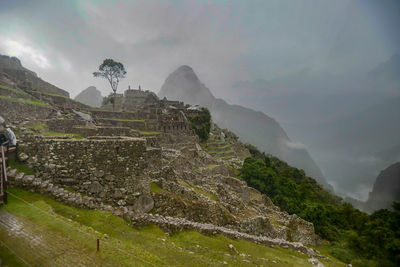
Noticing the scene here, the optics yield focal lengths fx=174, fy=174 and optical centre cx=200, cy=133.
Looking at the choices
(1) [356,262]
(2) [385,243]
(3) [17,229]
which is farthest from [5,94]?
(2) [385,243]

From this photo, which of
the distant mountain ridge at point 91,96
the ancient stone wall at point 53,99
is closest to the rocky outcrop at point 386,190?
the ancient stone wall at point 53,99

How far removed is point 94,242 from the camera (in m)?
5.37

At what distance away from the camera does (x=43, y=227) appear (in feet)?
18.3

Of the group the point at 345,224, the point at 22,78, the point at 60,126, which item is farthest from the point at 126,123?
the point at 345,224

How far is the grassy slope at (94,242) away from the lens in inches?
184

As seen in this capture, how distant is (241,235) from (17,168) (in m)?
12.8

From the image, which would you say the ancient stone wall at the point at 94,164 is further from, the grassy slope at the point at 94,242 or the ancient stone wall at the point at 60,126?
the ancient stone wall at the point at 60,126

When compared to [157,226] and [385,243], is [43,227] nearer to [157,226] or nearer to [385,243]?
[157,226]

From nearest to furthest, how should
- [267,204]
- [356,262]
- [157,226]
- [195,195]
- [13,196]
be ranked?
1. [13,196]
2. [157,226]
3. [195,195]
4. [356,262]
5. [267,204]

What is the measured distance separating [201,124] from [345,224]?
34742mm

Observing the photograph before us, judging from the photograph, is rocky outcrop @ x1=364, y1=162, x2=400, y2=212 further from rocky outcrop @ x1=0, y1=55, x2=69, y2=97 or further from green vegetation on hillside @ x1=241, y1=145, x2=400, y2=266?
rocky outcrop @ x1=0, y1=55, x2=69, y2=97

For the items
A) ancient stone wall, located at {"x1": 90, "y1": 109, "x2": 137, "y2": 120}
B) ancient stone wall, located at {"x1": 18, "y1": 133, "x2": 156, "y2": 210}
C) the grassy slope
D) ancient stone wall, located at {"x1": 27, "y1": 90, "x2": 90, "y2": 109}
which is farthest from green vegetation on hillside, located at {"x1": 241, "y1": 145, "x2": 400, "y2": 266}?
ancient stone wall, located at {"x1": 27, "y1": 90, "x2": 90, "y2": 109}

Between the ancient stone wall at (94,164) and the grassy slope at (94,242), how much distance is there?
1286 millimetres

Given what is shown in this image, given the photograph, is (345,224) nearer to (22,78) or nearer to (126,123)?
(126,123)
